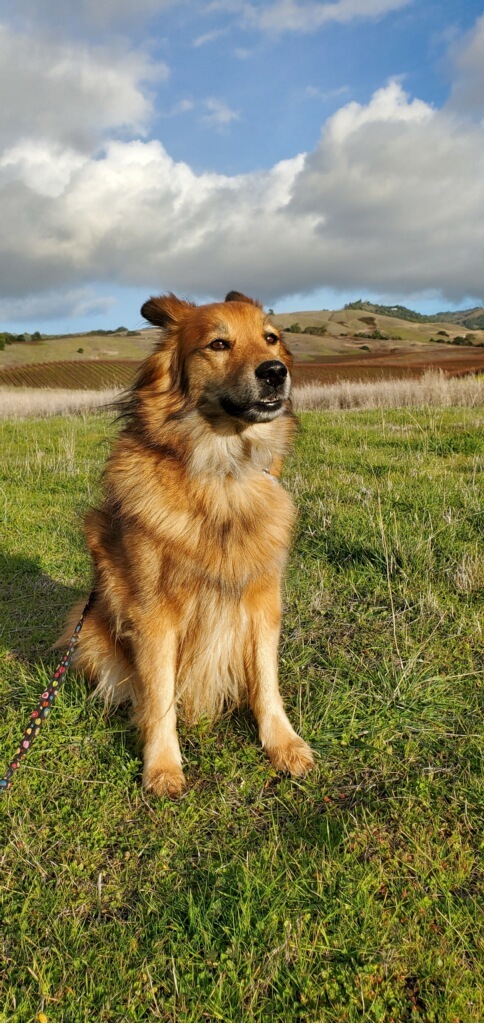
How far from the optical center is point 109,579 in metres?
2.99

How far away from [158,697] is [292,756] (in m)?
0.66

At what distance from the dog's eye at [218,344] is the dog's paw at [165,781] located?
196cm

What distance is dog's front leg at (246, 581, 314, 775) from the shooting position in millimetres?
2855

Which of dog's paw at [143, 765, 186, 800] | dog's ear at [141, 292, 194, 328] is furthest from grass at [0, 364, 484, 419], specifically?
dog's paw at [143, 765, 186, 800]

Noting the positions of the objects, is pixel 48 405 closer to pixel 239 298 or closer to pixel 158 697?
pixel 239 298

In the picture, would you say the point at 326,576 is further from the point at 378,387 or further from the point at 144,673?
the point at 378,387

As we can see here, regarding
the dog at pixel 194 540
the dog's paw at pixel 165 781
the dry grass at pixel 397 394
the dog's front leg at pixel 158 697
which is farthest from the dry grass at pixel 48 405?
the dog's paw at pixel 165 781

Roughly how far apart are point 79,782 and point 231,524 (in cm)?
131

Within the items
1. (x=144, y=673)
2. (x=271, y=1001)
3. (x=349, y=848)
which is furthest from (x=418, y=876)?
(x=144, y=673)

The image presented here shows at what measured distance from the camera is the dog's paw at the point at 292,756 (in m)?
2.73

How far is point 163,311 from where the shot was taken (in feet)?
10.5

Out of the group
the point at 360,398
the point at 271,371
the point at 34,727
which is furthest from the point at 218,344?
the point at 360,398

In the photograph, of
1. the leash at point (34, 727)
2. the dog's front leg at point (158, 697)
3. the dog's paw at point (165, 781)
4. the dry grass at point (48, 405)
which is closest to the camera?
the leash at point (34, 727)

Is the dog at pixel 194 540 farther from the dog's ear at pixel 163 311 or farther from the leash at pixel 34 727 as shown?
the leash at pixel 34 727
